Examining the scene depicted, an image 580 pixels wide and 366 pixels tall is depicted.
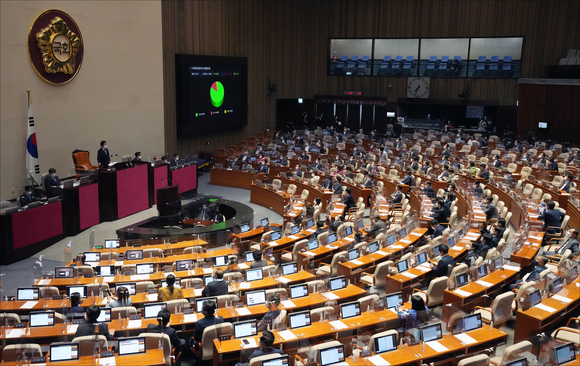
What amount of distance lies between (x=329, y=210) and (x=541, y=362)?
→ 9758mm

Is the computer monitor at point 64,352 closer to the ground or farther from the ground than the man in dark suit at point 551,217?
closer to the ground

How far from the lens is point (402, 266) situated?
33.6ft

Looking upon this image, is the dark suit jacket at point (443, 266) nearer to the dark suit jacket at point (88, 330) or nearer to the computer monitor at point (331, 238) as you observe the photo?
the computer monitor at point (331, 238)

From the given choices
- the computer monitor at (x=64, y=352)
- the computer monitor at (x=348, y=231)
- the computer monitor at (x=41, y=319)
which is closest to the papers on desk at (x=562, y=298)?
the computer monitor at (x=348, y=231)

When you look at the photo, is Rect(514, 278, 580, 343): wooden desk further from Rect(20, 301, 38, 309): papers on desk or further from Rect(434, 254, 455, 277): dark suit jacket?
Rect(20, 301, 38, 309): papers on desk

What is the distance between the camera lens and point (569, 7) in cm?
2688

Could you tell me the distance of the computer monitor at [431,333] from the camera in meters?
→ 7.27

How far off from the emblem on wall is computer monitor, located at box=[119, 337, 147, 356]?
12537mm

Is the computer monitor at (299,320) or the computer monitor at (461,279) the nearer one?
the computer monitor at (299,320)

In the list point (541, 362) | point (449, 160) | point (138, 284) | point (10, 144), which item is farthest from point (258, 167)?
point (541, 362)

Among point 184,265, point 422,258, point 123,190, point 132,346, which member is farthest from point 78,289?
point 123,190

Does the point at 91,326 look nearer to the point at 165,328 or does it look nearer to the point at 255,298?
the point at 165,328

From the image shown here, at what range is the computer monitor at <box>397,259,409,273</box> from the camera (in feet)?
33.4

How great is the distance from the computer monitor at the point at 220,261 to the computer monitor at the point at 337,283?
277 centimetres
